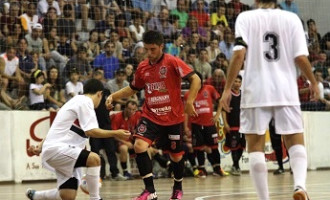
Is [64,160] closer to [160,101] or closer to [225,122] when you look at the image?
[160,101]

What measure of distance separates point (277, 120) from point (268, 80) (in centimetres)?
44

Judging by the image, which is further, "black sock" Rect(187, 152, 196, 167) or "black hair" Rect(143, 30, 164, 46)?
"black sock" Rect(187, 152, 196, 167)

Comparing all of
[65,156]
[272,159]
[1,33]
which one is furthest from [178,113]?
[272,159]

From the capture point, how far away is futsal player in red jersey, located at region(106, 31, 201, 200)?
11.0 metres

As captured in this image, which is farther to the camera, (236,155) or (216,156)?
(236,155)

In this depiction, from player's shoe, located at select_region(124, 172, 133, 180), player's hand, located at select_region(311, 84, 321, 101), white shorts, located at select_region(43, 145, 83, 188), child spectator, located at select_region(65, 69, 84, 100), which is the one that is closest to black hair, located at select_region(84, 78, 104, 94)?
white shorts, located at select_region(43, 145, 83, 188)

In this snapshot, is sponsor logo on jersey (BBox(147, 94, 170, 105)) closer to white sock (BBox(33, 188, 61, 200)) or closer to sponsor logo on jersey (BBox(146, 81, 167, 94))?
sponsor logo on jersey (BBox(146, 81, 167, 94))

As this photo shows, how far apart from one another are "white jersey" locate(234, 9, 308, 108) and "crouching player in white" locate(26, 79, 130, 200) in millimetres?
2488

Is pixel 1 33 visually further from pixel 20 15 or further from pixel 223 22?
pixel 223 22

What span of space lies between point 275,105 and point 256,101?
0.67ft

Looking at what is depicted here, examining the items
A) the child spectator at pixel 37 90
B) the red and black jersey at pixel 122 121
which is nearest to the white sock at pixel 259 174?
the child spectator at pixel 37 90

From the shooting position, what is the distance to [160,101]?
11.2m

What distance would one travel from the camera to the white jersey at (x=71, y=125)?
31.9ft

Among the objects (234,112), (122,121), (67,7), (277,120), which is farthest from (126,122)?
(277,120)
